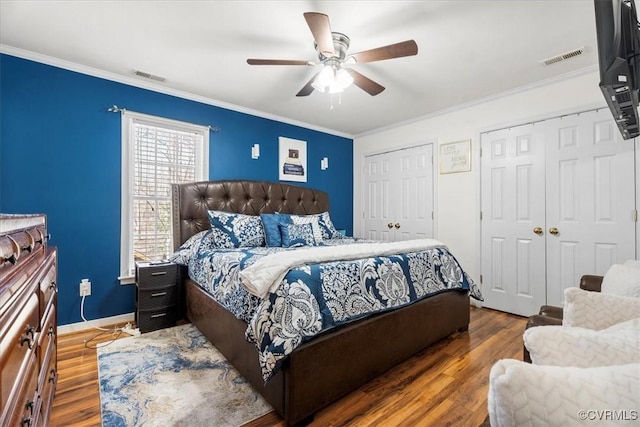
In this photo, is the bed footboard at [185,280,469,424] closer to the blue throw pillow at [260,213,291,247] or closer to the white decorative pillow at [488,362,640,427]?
the blue throw pillow at [260,213,291,247]

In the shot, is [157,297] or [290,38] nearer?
[290,38]

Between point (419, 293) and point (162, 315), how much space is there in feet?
7.52

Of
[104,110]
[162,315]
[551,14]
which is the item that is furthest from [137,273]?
[551,14]

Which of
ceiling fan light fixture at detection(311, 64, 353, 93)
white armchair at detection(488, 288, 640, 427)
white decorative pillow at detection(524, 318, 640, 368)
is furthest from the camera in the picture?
ceiling fan light fixture at detection(311, 64, 353, 93)

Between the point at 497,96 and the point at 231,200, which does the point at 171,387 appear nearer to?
the point at 231,200

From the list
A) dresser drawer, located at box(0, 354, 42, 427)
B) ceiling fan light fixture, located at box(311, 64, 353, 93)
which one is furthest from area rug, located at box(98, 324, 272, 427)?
ceiling fan light fixture, located at box(311, 64, 353, 93)

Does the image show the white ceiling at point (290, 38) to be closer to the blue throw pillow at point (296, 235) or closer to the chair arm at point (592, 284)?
the blue throw pillow at point (296, 235)

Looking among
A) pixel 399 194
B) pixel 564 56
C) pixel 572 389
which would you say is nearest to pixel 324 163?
pixel 399 194

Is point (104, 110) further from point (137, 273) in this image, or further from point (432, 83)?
point (432, 83)

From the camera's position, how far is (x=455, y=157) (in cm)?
367

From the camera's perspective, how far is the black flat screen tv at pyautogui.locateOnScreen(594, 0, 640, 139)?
0.89 metres

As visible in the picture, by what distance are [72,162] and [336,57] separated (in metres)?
2.51

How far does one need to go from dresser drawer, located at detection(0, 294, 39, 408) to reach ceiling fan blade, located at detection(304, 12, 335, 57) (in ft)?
5.59

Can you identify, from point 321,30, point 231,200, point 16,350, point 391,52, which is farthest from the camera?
point 231,200
